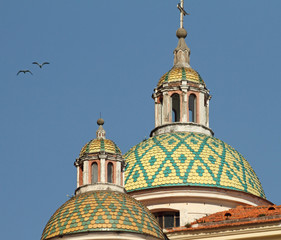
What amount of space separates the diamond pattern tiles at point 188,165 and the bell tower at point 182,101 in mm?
1203

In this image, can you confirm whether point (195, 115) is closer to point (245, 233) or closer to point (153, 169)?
point (153, 169)

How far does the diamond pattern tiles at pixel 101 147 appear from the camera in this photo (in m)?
A: 61.3

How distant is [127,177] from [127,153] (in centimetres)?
200

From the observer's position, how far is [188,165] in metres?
65.8

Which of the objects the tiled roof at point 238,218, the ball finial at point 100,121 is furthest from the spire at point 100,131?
the tiled roof at point 238,218

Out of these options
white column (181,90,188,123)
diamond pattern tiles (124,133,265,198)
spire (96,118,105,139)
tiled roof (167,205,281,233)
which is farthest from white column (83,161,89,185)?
white column (181,90,188,123)

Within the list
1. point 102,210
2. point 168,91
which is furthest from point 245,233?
point 168,91

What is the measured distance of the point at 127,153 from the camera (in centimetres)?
6812

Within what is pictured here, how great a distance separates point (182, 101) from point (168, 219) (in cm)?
712

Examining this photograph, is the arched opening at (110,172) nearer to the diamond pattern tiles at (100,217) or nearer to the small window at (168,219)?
the diamond pattern tiles at (100,217)

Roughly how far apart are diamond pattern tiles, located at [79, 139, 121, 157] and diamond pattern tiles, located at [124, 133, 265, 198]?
4.23 metres

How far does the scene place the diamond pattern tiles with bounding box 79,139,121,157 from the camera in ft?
→ 201

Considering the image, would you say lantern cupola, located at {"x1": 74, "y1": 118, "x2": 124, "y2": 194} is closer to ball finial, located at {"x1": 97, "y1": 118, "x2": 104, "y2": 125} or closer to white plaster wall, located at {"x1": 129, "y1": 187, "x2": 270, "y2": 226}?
ball finial, located at {"x1": 97, "y1": 118, "x2": 104, "y2": 125}

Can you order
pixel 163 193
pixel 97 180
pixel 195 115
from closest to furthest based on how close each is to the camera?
pixel 97 180
pixel 163 193
pixel 195 115
